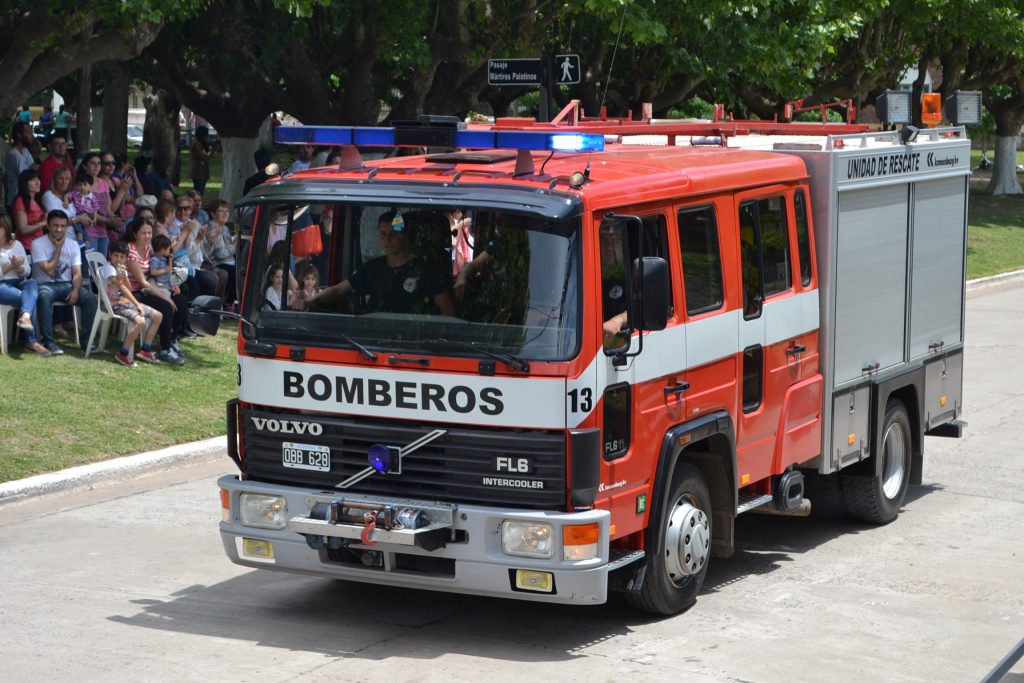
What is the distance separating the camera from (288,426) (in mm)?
7762

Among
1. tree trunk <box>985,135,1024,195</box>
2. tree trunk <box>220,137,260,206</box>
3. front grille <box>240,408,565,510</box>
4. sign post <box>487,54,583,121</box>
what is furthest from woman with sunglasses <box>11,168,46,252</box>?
tree trunk <box>985,135,1024,195</box>

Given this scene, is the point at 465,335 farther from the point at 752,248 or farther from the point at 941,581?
the point at 941,581

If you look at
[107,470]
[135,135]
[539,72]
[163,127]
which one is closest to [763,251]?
[107,470]

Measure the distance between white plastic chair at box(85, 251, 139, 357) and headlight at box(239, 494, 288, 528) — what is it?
6554mm

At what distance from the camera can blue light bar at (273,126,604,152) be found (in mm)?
7516

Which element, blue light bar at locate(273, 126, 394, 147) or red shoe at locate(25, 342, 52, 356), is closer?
blue light bar at locate(273, 126, 394, 147)

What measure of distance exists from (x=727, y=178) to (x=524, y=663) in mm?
2914

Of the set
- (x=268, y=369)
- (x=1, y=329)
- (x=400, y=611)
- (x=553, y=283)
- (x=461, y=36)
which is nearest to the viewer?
(x=553, y=283)

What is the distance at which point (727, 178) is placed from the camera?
333 inches

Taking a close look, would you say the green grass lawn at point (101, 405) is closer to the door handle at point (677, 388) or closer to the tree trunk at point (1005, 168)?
the door handle at point (677, 388)

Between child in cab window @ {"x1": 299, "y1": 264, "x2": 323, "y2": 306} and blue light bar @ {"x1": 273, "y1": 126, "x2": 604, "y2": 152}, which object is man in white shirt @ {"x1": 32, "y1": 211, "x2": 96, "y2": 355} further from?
child in cab window @ {"x1": 299, "y1": 264, "x2": 323, "y2": 306}

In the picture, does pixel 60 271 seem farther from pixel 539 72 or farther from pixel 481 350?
pixel 481 350

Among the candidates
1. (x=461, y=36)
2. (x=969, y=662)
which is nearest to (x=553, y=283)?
(x=969, y=662)

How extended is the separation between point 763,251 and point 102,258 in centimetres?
756
